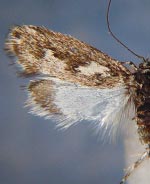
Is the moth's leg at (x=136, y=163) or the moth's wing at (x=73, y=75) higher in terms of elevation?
the moth's wing at (x=73, y=75)

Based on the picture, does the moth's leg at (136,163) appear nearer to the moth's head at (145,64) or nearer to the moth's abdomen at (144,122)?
the moth's abdomen at (144,122)

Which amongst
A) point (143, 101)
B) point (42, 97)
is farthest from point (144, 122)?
point (42, 97)

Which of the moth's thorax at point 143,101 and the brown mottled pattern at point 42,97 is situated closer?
the moth's thorax at point 143,101

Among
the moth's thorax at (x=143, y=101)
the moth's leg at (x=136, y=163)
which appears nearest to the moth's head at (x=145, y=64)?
the moth's thorax at (x=143, y=101)

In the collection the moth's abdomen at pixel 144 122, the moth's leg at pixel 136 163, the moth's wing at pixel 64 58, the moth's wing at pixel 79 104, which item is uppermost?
the moth's wing at pixel 64 58

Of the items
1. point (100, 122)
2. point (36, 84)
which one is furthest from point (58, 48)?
point (100, 122)

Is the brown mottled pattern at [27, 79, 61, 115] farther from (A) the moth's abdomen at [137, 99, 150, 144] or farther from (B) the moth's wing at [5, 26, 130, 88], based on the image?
(A) the moth's abdomen at [137, 99, 150, 144]
